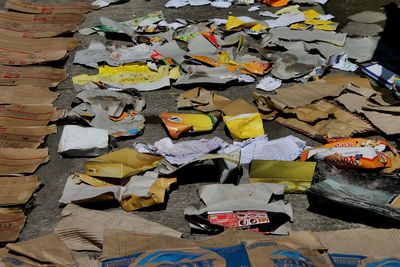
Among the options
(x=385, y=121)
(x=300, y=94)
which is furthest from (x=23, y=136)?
(x=385, y=121)

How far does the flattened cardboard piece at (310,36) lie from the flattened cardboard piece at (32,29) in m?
1.93

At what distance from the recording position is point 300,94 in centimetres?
354

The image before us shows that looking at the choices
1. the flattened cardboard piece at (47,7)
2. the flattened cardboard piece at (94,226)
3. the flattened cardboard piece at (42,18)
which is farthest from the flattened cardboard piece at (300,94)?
the flattened cardboard piece at (47,7)

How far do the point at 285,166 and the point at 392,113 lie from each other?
1009mm

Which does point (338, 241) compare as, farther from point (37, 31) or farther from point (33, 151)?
point (37, 31)

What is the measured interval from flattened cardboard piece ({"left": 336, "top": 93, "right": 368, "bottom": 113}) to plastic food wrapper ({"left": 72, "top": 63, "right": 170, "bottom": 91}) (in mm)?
1268

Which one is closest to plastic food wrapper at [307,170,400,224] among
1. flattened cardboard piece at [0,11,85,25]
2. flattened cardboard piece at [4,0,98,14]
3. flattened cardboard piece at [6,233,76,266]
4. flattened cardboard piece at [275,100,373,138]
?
flattened cardboard piece at [275,100,373,138]

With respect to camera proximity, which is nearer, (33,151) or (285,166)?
(285,166)

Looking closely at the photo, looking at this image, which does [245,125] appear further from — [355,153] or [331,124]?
[355,153]

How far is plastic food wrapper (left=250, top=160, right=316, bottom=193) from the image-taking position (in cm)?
271

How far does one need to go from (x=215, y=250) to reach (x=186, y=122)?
1.37 meters

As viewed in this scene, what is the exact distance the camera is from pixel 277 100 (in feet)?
11.2

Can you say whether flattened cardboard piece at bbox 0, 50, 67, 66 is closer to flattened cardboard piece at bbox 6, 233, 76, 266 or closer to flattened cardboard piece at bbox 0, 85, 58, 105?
flattened cardboard piece at bbox 0, 85, 58, 105

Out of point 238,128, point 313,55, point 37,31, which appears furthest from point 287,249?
point 37,31
